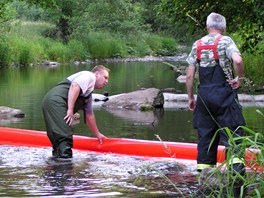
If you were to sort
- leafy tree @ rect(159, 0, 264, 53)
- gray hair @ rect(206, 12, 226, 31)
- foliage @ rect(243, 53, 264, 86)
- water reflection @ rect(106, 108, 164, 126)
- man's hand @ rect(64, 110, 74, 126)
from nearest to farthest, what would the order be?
1. gray hair @ rect(206, 12, 226, 31)
2. man's hand @ rect(64, 110, 74, 126)
3. leafy tree @ rect(159, 0, 264, 53)
4. water reflection @ rect(106, 108, 164, 126)
5. foliage @ rect(243, 53, 264, 86)

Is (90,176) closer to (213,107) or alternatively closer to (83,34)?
(213,107)

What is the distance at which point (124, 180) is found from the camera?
23.7 ft

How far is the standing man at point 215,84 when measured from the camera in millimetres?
6574

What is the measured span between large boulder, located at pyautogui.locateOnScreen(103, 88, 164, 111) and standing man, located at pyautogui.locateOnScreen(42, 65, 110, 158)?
25.1ft

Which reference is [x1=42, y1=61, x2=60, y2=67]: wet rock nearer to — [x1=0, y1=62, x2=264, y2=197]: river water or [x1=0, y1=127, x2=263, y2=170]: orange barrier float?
[x1=0, y1=62, x2=264, y2=197]: river water

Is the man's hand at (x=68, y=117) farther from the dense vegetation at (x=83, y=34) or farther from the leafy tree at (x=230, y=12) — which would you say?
the dense vegetation at (x=83, y=34)

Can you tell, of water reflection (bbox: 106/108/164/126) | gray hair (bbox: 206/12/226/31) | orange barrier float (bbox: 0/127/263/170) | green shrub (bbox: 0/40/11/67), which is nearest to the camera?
gray hair (bbox: 206/12/226/31)

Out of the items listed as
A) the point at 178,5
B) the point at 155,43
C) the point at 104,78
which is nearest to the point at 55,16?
the point at 155,43

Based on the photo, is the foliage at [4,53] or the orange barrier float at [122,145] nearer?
the orange barrier float at [122,145]

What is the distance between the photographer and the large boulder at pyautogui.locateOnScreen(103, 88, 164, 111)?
16.2 m

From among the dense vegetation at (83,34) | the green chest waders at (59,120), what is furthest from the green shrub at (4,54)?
the green chest waders at (59,120)

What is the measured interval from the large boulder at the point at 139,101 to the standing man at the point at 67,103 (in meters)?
7.64

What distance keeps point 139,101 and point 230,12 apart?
450 centimetres

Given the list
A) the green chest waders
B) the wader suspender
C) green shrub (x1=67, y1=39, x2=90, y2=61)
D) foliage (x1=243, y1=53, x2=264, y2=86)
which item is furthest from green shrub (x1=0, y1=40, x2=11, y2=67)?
the wader suspender
